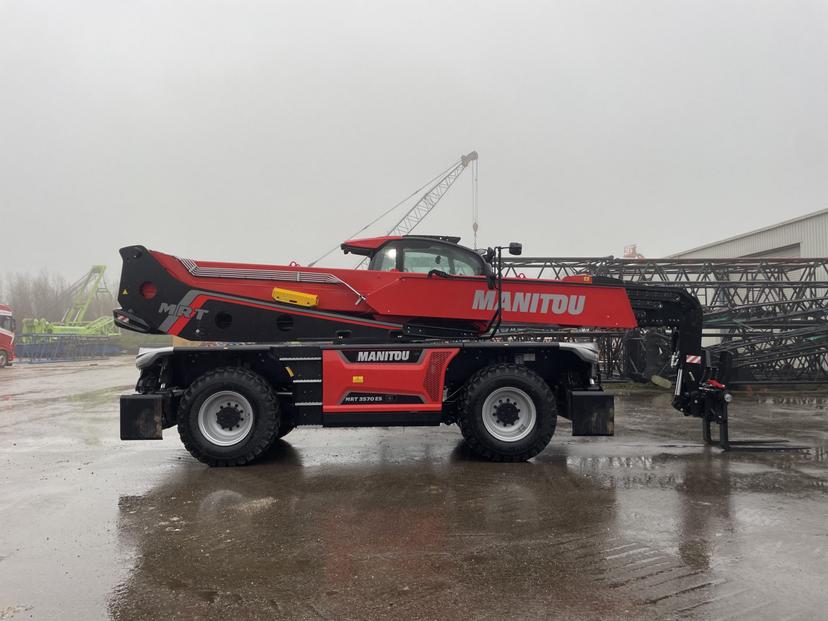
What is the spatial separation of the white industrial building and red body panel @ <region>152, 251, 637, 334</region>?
16616 millimetres

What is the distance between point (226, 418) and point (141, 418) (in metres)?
0.98

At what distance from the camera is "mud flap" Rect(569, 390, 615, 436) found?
6.56 metres

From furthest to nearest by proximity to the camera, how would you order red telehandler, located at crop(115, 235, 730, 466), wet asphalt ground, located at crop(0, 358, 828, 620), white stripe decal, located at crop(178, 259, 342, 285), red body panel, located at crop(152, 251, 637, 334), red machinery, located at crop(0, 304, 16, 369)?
red machinery, located at crop(0, 304, 16, 369) → white stripe decal, located at crop(178, 259, 342, 285) → red body panel, located at crop(152, 251, 637, 334) → red telehandler, located at crop(115, 235, 730, 466) → wet asphalt ground, located at crop(0, 358, 828, 620)

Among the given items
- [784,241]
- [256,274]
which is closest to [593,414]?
[256,274]

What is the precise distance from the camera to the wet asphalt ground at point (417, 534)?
10.6 ft

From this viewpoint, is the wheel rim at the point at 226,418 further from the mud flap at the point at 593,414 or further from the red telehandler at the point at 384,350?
the mud flap at the point at 593,414

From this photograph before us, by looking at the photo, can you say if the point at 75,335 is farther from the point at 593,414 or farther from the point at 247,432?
the point at 593,414

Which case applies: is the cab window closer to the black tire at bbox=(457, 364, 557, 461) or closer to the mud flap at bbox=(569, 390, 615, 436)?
the black tire at bbox=(457, 364, 557, 461)

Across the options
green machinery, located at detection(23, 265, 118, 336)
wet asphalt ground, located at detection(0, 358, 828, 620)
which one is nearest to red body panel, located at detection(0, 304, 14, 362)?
green machinery, located at detection(23, 265, 118, 336)

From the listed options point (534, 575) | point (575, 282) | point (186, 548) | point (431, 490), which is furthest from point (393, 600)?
point (575, 282)

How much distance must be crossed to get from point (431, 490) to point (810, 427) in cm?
749

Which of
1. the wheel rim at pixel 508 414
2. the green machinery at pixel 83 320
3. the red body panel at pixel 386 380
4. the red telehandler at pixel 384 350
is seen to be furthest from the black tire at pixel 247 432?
the green machinery at pixel 83 320

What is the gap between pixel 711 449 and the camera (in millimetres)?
7238

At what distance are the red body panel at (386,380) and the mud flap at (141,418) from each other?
198 cm
